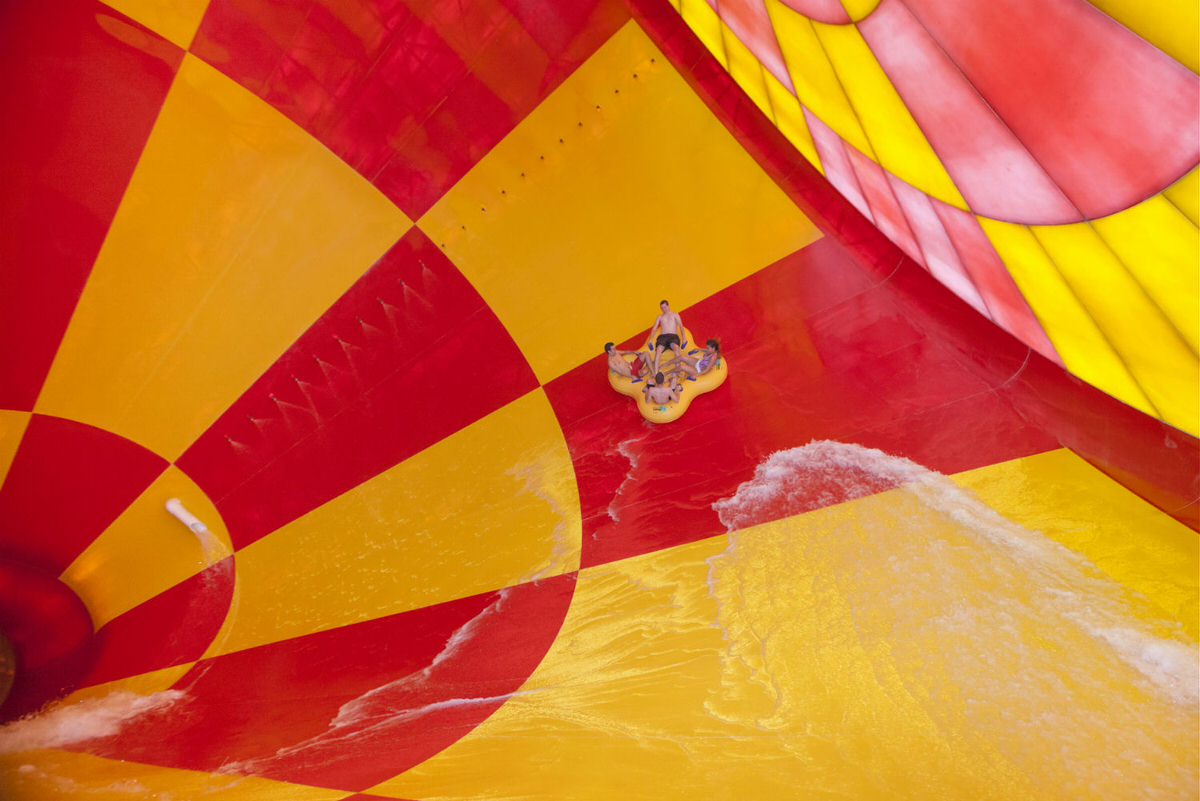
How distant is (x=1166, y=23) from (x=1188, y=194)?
359mm

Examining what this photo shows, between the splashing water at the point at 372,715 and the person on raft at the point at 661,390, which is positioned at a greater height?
the person on raft at the point at 661,390

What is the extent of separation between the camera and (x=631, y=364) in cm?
253

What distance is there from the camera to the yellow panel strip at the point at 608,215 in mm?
2633

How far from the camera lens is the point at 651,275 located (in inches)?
106

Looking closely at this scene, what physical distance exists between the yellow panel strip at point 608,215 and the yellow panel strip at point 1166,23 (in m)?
1.29

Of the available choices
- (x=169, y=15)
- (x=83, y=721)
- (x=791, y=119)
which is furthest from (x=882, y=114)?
(x=83, y=721)

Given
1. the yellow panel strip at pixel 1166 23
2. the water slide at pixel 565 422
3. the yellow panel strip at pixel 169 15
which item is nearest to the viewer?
the yellow panel strip at pixel 1166 23

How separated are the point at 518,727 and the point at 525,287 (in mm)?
1548

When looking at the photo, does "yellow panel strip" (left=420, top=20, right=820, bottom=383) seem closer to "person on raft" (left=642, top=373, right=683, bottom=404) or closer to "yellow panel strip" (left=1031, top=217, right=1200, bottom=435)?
"person on raft" (left=642, top=373, right=683, bottom=404)

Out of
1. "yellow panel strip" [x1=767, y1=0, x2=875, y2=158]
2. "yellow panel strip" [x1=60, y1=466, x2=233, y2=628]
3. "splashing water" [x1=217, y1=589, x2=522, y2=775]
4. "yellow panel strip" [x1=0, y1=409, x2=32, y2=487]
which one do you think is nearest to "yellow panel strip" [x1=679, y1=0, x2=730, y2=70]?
"yellow panel strip" [x1=767, y1=0, x2=875, y2=158]

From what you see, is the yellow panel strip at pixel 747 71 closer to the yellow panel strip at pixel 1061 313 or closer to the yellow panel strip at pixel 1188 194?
the yellow panel strip at pixel 1061 313

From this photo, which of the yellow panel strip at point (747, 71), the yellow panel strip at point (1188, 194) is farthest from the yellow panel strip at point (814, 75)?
the yellow panel strip at point (1188, 194)

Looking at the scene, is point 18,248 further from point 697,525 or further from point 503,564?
point 697,525

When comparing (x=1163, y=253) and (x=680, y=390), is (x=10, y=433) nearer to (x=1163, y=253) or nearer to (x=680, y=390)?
(x=680, y=390)
